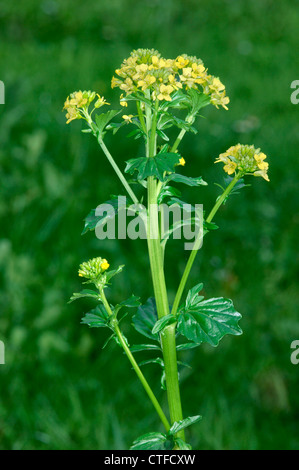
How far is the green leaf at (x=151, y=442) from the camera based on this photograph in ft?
1.75

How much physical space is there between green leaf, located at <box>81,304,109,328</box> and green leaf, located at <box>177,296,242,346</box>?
0.28ft

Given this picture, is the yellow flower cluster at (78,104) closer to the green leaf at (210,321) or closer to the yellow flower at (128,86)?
the yellow flower at (128,86)

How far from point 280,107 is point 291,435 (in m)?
2.75

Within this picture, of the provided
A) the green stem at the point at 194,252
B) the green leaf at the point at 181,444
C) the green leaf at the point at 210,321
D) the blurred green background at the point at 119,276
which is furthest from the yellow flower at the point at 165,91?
the blurred green background at the point at 119,276

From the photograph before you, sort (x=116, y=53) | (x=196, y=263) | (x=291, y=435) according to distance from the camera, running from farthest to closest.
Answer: (x=116, y=53) → (x=196, y=263) → (x=291, y=435)

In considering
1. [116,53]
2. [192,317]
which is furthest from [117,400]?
[116,53]

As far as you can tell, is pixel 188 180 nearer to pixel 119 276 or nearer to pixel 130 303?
pixel 130 303

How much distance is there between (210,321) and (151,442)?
15cm

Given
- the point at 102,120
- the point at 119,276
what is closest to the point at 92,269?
the point at 102,120

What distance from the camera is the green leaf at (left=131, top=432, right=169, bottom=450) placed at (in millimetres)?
534

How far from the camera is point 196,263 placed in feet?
8.50

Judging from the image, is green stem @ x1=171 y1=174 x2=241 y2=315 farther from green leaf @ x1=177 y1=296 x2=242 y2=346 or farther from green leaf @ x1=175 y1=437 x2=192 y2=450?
green leaf @ x1=175 y1=437 x2=192 y2=450

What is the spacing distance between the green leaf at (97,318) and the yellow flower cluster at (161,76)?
231 mm

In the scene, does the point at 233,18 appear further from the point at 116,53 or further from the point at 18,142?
the point at 18,142
